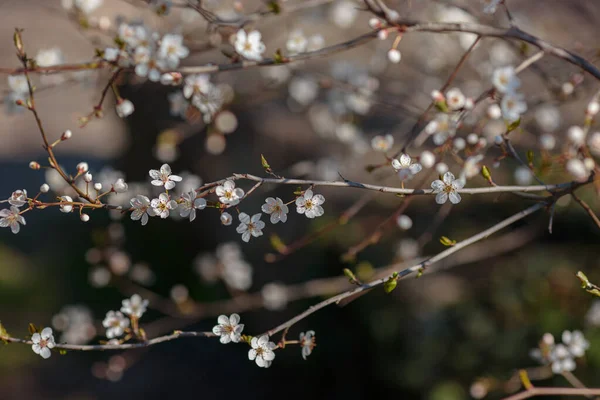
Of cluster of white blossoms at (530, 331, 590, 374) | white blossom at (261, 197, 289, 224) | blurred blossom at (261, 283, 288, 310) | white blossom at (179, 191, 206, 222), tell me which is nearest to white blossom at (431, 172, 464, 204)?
white blossom at (261, 197, 289, 224)

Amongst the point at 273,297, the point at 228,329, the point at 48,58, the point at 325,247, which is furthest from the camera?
the point at 325,247

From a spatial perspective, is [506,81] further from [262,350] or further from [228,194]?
[262,350]

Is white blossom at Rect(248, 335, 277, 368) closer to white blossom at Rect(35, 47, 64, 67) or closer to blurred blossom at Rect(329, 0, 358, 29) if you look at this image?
white blossom at Rect(35, 47, 64, 67)

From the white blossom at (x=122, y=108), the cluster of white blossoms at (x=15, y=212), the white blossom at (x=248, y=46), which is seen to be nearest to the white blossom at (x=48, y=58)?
the white blossom at (x=122, y=108)

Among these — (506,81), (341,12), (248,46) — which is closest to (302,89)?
(341,12)

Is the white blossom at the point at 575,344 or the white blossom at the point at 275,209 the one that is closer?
the white blossom at the point at 275,209

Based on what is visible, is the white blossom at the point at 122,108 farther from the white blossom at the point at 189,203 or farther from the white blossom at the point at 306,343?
the white blossom at the point at 306,343

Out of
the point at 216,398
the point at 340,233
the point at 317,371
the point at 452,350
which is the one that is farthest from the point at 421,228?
the point at 216,398
